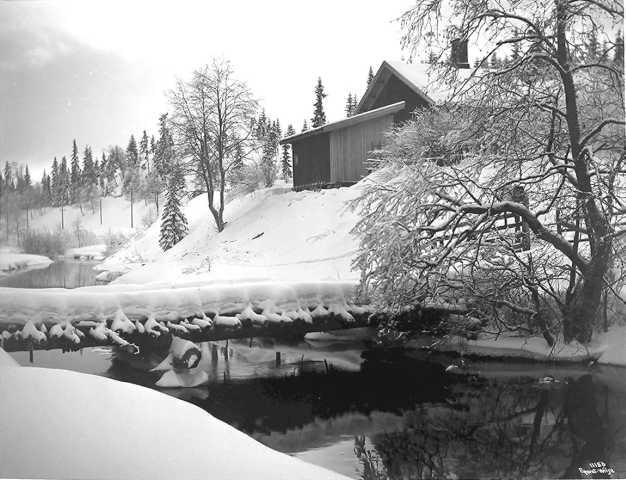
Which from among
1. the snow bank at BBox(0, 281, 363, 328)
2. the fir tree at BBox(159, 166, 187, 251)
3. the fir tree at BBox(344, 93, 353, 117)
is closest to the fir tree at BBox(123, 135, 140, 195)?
the fir tree at BBox(159, 166, 187, 251)

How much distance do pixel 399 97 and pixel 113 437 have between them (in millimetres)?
2524

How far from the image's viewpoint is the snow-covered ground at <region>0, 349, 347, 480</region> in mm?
2666

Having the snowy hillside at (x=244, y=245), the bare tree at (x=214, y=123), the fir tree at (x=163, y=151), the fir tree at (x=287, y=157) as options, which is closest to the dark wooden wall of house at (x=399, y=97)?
the fir tree at (x=287, y=157)

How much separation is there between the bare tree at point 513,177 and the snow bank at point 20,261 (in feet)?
6.42

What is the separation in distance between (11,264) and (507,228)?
10.3 feet

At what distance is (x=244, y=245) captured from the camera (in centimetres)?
333

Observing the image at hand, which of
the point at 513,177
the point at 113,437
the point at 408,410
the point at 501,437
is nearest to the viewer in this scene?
the point at 113,437

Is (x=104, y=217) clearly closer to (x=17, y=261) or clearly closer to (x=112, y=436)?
(x=17, y=261)

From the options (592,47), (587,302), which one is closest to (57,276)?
(587,302)

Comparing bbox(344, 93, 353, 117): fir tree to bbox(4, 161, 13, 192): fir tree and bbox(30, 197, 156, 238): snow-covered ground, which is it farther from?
bbox(4, 161, 13, 192): fir tree

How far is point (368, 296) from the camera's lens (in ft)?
12.6

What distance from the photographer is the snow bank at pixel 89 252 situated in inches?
128

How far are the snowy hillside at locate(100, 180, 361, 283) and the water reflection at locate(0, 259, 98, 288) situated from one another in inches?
4.2

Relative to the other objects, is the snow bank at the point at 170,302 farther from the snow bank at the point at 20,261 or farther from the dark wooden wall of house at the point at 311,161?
the dark wooden wall of house at the point at 311,161
